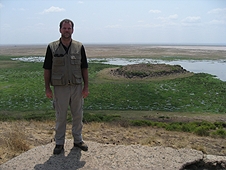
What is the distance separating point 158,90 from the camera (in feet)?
62.0

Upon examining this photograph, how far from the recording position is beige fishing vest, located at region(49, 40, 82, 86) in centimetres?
423

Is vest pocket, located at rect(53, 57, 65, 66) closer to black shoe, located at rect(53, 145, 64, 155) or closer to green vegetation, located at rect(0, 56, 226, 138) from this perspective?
black shoe, located at rect(53, 145, 64, 155)

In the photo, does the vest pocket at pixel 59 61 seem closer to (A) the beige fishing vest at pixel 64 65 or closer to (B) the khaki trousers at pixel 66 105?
(A) the beige fishing vest at pixel 64 65

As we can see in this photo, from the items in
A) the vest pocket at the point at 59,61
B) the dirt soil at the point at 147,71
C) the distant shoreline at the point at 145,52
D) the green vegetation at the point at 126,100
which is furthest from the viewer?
the distant shoreline at the point at 145,52

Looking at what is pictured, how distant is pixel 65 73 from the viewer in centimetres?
426

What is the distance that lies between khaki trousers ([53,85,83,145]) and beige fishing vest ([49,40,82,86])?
0.17 meters

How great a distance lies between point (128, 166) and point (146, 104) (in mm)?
11395

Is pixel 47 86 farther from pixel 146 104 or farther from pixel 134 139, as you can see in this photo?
pixel 146 104

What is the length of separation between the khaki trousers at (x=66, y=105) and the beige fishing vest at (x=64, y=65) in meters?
0.17

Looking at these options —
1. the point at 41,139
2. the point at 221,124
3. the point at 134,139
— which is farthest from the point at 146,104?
the point at 41,139

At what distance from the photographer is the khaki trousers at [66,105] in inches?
174

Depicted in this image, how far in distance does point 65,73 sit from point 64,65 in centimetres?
15

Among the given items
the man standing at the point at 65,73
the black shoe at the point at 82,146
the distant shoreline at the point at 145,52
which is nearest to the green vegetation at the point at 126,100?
the black shoe at the point at 82,146

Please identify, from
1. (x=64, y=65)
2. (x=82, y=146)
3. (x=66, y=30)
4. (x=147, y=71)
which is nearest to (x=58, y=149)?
(x=82, y=146)
